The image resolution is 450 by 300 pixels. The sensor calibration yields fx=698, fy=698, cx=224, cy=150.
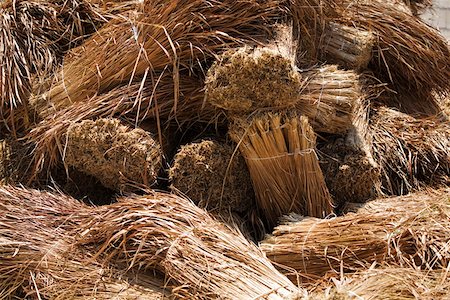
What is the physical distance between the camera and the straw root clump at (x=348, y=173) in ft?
7.87

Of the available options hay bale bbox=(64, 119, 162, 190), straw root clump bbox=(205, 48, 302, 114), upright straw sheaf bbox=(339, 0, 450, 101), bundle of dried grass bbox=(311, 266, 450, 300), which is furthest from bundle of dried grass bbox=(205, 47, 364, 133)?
bundle of dried grass bbox=(311, 266, 450, 300)

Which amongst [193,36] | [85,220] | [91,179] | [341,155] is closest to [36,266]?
[85,220]

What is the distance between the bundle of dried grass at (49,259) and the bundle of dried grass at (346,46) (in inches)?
42.7

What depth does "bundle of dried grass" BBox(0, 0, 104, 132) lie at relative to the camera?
2617mm

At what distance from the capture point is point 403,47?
→ 2822 millimetres

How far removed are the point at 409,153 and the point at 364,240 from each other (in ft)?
2.28

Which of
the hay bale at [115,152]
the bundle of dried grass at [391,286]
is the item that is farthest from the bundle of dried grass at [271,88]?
the bundle of dried grass at [391,286]

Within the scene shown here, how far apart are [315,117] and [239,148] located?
0.92 feet

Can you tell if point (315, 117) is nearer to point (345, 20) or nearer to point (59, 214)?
point (345, 20)

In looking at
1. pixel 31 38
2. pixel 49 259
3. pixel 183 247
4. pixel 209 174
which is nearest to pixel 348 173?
pixel 209 174

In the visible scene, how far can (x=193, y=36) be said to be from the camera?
7.97 ft

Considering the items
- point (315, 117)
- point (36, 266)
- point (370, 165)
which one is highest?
point (315, 117)

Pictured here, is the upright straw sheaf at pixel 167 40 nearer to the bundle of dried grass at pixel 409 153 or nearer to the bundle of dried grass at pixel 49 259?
the bundle of dried grass at pixel 49 259

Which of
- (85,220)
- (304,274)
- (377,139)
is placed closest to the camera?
(304,274)
